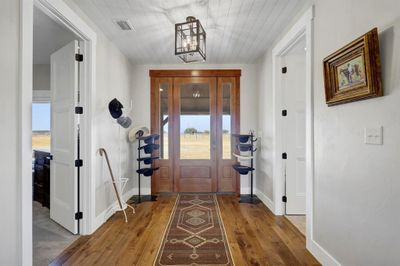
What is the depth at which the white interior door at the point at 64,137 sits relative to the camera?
3.03 meters

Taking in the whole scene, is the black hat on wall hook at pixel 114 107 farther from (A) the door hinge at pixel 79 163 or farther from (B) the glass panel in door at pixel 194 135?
(B) the glass panel in door at pixel 194 135

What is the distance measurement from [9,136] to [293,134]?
350 centimetres

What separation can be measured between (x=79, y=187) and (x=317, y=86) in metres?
3.03

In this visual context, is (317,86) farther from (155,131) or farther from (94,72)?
(155,131)

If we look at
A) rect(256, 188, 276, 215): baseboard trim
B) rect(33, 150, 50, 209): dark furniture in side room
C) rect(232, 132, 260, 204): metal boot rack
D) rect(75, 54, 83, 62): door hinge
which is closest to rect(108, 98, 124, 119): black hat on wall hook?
rect(75, 54, 83, 62): door hinge

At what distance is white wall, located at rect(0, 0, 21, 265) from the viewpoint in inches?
68.6

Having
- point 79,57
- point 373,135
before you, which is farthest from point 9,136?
point 373,135

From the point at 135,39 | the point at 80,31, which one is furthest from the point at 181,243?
the point at 135,39

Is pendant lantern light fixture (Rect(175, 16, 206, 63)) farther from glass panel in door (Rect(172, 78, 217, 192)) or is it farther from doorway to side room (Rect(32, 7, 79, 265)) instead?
glass panel in door (Rect(172, 78, 217, 192))

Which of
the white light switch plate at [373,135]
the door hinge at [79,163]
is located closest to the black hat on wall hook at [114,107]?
the door hinge at [79,163]

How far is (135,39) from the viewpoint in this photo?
3754mm

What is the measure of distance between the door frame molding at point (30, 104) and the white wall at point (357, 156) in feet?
8.52

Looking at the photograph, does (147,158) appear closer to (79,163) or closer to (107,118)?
(107,118)

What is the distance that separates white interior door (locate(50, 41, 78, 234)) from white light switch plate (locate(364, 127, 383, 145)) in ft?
9.99
